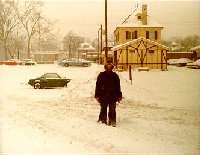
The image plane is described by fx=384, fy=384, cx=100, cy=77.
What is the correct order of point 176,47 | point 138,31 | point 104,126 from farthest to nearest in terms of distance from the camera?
point 176,47 < point 138,31 < point 104,126

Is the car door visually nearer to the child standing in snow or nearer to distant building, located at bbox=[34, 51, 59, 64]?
the child standing in snow

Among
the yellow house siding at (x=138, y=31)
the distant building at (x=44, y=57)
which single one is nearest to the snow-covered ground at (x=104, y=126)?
the yellow house siding at (x=138, y=31)

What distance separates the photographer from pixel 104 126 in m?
10.7

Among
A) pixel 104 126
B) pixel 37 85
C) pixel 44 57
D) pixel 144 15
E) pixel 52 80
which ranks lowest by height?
pixel 104 126

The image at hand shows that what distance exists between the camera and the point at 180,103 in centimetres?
1597

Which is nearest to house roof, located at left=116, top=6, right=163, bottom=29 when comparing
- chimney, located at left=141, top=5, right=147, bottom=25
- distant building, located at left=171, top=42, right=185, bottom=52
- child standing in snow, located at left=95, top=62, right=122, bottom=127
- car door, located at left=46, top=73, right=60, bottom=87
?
chimney, located at left=141, top=5, right=147, bottom=25

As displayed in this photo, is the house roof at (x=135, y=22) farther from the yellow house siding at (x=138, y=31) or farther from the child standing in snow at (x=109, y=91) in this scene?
the child standing in snow at (x=109, y=91)

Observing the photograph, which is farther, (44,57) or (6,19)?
(44,57)

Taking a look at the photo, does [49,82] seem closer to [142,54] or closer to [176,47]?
[142,54]

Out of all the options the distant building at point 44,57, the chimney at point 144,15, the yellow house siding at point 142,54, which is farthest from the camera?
the distant building at point 44,57

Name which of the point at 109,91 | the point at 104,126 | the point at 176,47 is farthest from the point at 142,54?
the point at 176,47

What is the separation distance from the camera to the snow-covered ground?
8445mm

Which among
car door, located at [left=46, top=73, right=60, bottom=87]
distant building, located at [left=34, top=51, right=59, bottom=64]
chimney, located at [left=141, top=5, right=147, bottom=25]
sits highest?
chimney, located at [left=141, top=5, right=147, bottom=25]

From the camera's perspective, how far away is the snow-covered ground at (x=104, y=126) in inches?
332
